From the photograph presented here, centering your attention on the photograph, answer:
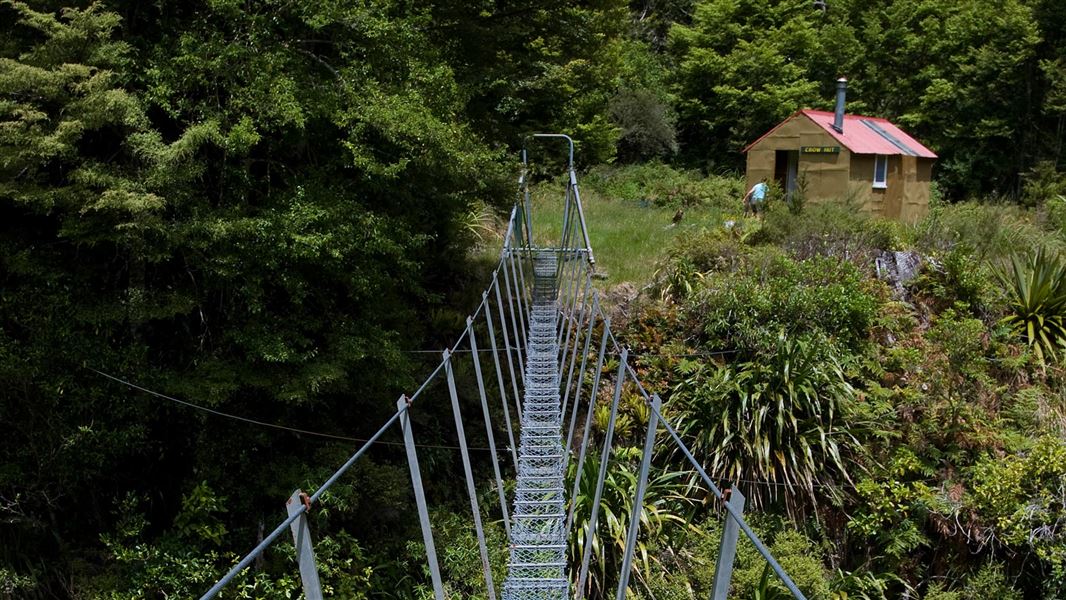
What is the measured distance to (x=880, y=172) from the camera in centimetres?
881

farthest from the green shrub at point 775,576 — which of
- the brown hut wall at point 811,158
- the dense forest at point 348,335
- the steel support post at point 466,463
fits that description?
the brown hut wall at point 811,158

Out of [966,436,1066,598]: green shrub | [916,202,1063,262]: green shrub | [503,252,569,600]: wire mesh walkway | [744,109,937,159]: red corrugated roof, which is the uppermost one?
[744,109,937,159]: red corrugated roof

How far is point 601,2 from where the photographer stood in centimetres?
712

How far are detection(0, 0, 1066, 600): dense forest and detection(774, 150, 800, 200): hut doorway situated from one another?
2.56 meters

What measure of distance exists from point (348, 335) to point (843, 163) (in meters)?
6.21

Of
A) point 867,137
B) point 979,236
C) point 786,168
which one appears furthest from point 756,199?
point 979,236

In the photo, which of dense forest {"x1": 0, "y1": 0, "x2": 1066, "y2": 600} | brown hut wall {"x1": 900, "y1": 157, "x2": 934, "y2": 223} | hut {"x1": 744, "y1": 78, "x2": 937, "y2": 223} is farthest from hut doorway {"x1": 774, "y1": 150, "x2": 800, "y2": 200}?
dense forest {"x1": 0, "y1": 0, "x2": 1066, "y2": 600}

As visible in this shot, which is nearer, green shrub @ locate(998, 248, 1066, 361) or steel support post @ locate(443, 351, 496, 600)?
steel support post @ locate(443, 351, 496, 600)

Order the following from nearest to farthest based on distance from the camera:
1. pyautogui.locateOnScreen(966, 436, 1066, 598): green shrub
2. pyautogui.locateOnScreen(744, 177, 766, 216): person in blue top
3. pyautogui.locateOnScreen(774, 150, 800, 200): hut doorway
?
pyautogui.locateOnScreen(966, 436, 1066, 598): green shrub
pyautogui.locateOnScreen(744, 177, 766, 216): person in blue top
pyautogui.locateOnScreen(774, 150, 800, 200): hut doorway

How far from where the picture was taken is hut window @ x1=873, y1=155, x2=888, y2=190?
28.6 feet

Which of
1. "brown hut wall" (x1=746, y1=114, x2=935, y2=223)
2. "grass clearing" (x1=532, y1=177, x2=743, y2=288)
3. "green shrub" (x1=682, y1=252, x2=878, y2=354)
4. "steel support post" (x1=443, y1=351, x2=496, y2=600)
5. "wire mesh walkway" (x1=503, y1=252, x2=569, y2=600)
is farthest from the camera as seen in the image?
"brown hut wall" (x1=746, y1=114, x2=935, y2=223)

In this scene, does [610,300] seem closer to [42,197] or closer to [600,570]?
[600,570]

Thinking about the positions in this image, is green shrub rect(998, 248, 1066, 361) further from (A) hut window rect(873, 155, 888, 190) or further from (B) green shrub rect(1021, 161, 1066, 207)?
(B) green shrub rect(1021, 161, 1066, 207)

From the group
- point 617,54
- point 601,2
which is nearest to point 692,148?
point 617,54
